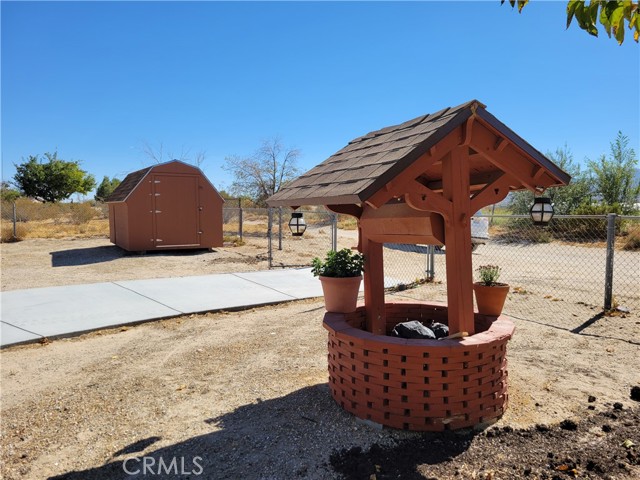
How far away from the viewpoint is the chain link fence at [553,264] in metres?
7.32

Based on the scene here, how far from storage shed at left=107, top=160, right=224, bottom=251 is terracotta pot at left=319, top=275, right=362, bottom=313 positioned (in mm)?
11487

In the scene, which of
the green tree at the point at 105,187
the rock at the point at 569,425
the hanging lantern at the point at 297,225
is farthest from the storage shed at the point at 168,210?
the green tree at the point at 105,187

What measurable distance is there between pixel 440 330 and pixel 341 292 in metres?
0.95

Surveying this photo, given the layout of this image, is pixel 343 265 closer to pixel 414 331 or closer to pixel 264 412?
pixel 414 331

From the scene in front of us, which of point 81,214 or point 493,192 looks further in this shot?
point 81,214

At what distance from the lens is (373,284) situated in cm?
403

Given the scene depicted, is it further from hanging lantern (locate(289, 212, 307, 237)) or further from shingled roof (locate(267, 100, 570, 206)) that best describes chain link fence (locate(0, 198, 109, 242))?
shingled roof (locate(267, 100, 570, 206))

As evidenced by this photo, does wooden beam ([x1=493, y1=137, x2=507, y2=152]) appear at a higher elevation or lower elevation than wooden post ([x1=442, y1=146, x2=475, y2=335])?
higher

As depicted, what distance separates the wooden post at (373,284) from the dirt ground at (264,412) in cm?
71

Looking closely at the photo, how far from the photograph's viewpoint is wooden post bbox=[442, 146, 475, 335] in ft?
10.8

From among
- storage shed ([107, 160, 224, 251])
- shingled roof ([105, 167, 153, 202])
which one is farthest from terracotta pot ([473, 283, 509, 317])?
shingled roof ([105, 167, 153, 202])

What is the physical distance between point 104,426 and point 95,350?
1.97m

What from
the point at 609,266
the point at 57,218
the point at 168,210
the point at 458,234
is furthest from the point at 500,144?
the point at 57,218

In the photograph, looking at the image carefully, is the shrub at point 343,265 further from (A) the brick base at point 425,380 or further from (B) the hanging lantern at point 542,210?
(B) the hanging lantern at point 542,210
